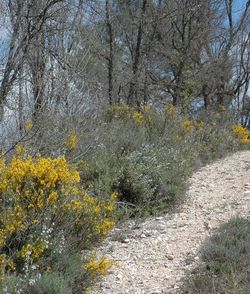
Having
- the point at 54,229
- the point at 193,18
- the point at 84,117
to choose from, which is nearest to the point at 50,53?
the point at 84,117

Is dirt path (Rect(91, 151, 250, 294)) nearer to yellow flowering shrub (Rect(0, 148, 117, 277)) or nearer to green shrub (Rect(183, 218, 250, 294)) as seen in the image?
green shrub (Rect(183, 218, 250, 294))

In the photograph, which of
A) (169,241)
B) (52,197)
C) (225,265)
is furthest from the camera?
(169,241)

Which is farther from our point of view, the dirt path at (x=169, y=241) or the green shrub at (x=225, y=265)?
the dirt path at (x=169, y=241)

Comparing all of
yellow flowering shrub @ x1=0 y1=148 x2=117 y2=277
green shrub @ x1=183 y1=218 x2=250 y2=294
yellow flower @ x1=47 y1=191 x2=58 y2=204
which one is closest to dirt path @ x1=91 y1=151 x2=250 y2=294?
green shrub @ x1=183 y1=218 x2=250 y2=294

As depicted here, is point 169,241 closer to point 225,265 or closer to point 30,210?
point 225,265

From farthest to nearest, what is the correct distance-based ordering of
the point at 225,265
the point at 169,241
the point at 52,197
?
the point at 169,241
the point at 225,265
the point at 52,197

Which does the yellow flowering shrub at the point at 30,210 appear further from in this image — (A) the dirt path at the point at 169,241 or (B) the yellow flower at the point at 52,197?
(A) the dirt path at the point at 169,241

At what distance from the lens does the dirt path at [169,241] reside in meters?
4.21

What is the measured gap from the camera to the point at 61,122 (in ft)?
21.0

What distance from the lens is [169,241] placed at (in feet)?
17.1

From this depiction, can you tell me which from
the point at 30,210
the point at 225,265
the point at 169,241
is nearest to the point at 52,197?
the point at 30,210

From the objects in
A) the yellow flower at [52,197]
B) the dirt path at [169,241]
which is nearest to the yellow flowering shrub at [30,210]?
the yellow flower at [52,197]

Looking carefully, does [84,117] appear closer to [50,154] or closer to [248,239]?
[50,154]

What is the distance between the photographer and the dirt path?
4211 mm
